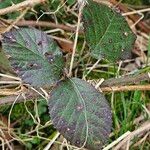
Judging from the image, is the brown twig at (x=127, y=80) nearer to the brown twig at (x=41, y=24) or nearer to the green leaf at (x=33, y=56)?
the green leaf at (x=33, y=56)

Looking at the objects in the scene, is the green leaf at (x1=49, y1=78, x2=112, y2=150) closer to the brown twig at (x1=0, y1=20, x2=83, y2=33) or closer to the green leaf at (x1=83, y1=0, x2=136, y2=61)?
the green leaf at (x1=83, y1=0, x2=136, y2=61)

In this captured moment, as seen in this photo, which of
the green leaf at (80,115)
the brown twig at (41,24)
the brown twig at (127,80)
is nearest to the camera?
the green leaf at (80,115)

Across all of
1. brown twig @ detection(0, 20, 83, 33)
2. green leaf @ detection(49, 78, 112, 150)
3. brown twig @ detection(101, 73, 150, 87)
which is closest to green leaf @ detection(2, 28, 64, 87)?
green leaf @ detection(49, 78, 112, 150)

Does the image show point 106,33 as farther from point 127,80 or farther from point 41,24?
point 41,24

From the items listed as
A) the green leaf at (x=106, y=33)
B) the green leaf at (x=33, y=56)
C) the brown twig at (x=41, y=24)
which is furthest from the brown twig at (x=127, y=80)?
the brown twig at (x=41, y=24)

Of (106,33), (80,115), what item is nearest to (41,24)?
(106,33)

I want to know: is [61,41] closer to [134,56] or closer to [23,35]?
[134,56]

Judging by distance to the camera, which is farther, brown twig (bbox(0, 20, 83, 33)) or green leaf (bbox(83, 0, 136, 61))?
brown twig (bbox(0, 20, 83, 33))
